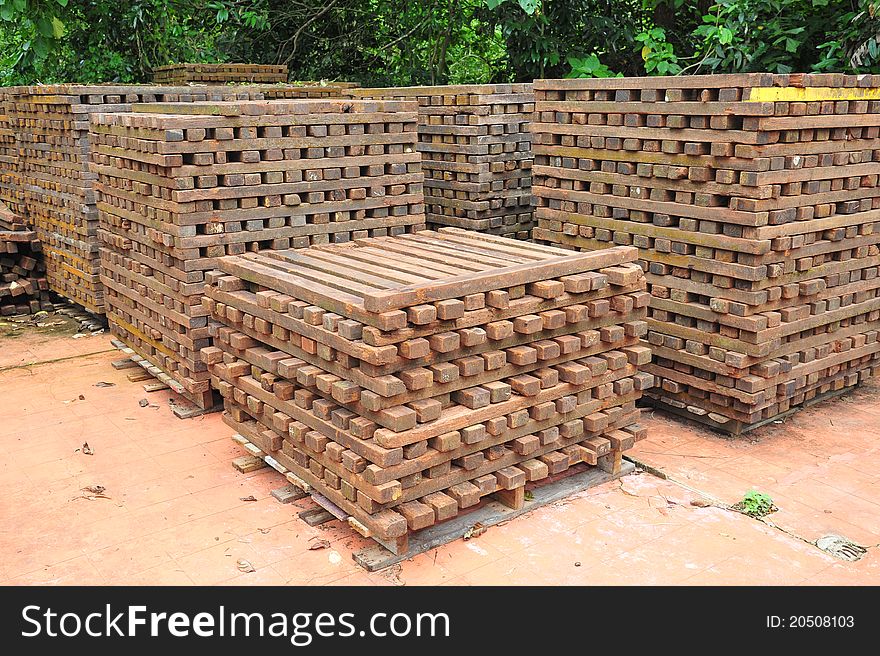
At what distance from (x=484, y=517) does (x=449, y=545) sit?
33 cm

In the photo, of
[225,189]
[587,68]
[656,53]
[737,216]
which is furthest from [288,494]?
[587,68]

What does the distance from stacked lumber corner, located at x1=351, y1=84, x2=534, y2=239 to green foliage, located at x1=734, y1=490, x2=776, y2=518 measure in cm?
415

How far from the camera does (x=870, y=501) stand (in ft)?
17.4

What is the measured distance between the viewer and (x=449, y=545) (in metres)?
4.82

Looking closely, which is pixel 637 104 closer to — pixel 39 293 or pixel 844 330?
pixel 844 330

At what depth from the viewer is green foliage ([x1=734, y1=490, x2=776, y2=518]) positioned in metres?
5.11

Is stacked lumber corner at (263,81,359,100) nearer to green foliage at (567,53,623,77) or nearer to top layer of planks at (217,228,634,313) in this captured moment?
green foliage at (567,53,623,77)

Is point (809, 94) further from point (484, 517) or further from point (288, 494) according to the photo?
point (288, 494)

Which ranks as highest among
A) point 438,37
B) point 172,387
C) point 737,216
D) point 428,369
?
point 438,37

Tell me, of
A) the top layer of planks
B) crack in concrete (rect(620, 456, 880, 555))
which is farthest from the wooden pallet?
the top layer of planks

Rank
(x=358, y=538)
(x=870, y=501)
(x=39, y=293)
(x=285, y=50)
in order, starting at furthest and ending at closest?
1. (x=285, y=50)
2. (x=39, y=293)
3. (x=870, y=501)
4. (x=358, y=538)

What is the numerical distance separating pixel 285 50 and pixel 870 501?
43.6ft

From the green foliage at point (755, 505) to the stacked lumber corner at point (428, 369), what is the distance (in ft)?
2.56

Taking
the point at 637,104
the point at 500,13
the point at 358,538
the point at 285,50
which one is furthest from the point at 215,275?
the point at 285,50
